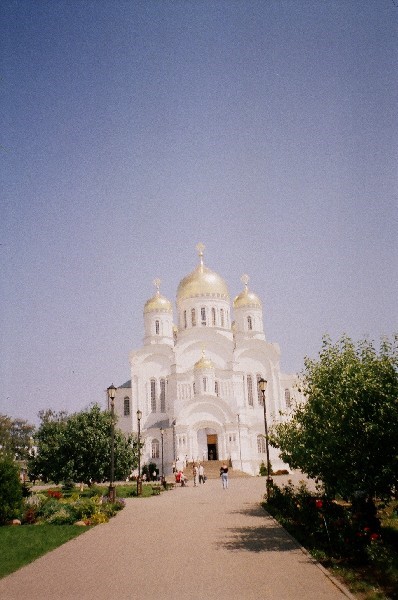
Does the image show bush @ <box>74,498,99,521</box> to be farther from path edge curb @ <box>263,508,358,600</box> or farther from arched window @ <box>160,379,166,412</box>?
arched window @ <box>160,379,166,412</box>

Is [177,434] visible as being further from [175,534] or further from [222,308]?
[175,534]

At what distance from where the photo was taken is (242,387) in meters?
46.0

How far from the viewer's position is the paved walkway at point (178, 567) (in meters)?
7.18

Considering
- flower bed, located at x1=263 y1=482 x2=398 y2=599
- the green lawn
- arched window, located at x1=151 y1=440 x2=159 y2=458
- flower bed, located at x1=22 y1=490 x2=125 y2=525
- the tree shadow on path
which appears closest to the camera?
flower bed, located at x1=263 y1=482 x2=398 y2=599

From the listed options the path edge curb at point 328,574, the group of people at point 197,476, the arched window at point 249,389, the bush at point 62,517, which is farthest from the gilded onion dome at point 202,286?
the path edge curb at point 328,574

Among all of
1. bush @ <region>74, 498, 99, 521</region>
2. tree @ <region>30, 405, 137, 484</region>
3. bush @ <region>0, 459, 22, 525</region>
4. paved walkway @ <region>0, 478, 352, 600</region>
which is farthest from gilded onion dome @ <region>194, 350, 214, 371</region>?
paved walkway @ <region>0, 478, 352, 600</region>

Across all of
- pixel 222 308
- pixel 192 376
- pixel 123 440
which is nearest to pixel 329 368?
pixel 123 440

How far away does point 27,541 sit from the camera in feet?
38.1

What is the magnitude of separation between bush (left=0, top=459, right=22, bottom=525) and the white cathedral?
25.6 metres

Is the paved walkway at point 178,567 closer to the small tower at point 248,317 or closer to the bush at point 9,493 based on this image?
the bush at point 9,493

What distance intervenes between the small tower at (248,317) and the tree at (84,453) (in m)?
22.8

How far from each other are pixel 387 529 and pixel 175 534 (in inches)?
219

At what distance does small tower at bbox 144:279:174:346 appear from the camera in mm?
49447

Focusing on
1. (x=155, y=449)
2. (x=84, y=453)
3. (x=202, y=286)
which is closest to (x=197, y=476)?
(x=84, y=453)
